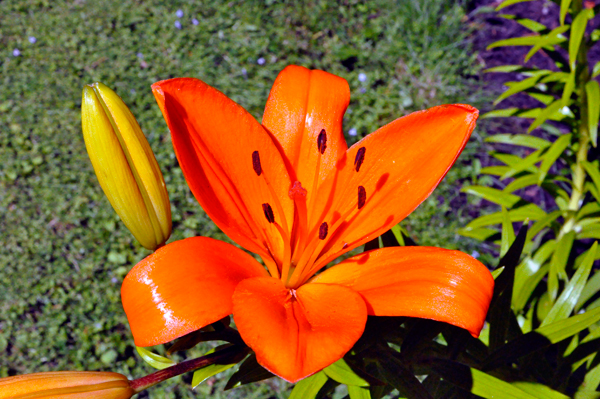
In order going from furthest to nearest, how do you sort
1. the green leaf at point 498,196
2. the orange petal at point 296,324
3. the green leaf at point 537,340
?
the green leaf at point 498,196 → the green leaf at point 537,340 → the orange petal at point 296,324

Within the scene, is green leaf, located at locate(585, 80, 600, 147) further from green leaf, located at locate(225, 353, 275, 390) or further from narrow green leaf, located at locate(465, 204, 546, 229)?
green leaf, located at locate(225, 353, 275, 390)

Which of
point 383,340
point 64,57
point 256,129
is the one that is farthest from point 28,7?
point 383,340

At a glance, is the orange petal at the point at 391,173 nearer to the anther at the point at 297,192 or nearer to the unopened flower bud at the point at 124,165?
the anther at the point at 297,192

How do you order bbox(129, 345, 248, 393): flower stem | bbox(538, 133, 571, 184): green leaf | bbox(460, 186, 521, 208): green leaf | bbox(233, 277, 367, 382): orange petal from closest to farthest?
bbox(233, 277, 367, 382): orange petal
bbox(129, 345, 248, 393): flower stem
bbox(538, 133, 571, 184): green leaf
bbox(460, 186, 521, 208): green leaf

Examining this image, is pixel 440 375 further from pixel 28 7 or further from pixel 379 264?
pixel 28 7

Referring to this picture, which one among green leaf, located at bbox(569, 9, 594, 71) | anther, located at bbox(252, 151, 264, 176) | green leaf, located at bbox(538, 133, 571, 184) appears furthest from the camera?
green leaf, located at bbox(538, 133, 571, 184)

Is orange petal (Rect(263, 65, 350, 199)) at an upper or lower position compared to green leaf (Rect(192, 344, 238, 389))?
upper

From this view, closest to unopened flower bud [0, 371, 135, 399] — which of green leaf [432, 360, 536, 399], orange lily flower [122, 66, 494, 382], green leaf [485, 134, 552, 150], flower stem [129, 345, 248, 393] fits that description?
flower stem [129, 345, 248, 393]

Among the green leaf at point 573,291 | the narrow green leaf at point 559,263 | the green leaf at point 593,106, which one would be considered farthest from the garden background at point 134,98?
the green leaf at point 573,291
